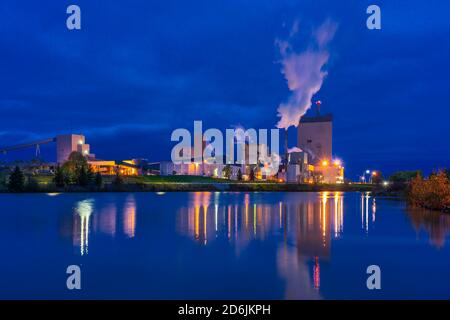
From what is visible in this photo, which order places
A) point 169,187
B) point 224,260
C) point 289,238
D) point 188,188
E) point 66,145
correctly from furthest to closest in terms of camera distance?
point 66,145 → point 188,188 → point 169,187 → point 289,238 → point 224,260

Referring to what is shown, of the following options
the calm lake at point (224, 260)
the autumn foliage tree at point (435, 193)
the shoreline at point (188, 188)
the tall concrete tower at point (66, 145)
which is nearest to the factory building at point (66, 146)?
the tall concrete tower at point (66, 145)

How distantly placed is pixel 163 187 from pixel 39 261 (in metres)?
93.0

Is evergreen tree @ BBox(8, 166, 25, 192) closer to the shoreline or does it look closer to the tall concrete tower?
the shoreline

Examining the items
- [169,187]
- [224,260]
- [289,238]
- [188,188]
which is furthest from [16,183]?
[224,260]

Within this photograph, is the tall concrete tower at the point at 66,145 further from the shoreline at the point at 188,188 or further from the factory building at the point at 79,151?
the shoreline at the point at 188,188

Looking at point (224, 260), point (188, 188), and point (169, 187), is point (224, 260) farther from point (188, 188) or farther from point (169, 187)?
point (188, 188)

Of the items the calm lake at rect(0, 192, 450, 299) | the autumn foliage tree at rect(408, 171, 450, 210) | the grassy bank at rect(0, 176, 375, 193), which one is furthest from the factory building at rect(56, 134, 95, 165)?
the calm lake at rect(0, 192, 450, 299)

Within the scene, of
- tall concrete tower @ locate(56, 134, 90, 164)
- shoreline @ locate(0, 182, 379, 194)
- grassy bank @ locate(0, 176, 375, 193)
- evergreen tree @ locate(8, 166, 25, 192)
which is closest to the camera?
evergreen tree @ locate(8, 166, 25, 192)

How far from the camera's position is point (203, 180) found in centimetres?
14725

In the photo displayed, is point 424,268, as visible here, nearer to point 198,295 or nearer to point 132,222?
point 198,295

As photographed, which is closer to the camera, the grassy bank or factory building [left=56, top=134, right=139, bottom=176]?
the grassy bank

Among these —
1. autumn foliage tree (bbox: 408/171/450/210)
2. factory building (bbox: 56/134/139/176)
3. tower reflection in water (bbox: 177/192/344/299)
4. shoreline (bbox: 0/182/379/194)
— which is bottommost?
shoreline (bbox: 0/182/379/194)
